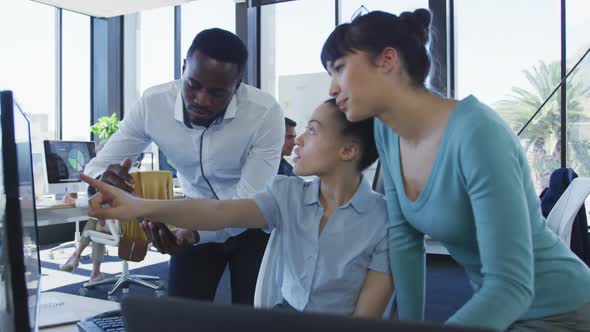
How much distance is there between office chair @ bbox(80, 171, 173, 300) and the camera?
3541 mm

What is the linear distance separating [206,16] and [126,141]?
17.8ft

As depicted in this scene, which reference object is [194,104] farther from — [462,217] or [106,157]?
[462,217]

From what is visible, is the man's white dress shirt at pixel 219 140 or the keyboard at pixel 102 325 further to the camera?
the man's white dress shirt at pixel 219 140

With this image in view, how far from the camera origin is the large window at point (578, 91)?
4.86 m

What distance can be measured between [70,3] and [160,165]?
87.3 inches

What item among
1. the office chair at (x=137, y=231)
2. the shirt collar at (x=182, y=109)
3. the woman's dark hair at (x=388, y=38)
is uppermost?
the woman's dark hair at (x=388, y=38)

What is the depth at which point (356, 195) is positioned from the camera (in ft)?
4.57

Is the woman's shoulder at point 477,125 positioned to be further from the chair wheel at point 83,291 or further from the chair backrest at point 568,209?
the chair wheel at point 83,291

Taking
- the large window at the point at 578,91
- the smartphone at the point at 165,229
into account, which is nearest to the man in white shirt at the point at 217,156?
the smartphone at the point at 165,229

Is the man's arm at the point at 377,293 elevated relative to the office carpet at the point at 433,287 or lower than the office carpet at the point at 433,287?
elevated

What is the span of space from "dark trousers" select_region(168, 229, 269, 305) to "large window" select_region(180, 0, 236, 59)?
16.9 feet

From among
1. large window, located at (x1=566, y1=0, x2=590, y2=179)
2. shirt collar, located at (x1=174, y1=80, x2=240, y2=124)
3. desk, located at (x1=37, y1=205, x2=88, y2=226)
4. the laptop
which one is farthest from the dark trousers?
large window, located at (x1=566, y1=0, x2=590, y2=179)

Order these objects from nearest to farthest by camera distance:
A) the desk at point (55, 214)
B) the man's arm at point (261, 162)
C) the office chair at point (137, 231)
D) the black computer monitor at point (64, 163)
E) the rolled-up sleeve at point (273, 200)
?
1. the rolled-up sleeve at point (273, 200)
2. the man's arm at point (261, 162)
3. the desk at point (55, 214)
4. the office chair at point (137, 231)
5. the black computer monitor at point (64, 163)

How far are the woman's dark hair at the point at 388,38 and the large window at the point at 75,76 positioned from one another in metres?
5.95
